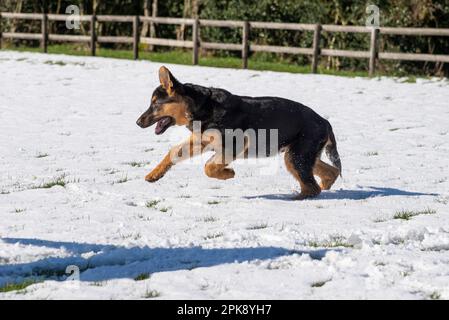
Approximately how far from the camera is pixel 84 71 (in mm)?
19297

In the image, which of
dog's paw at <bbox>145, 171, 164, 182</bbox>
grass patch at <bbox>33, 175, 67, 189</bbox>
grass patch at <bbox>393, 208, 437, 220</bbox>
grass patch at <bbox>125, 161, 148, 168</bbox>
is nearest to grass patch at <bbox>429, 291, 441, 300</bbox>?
grass patch at <bbox>393, 208, 437, 220</bbox>

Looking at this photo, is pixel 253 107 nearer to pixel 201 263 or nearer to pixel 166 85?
pixel 166 85

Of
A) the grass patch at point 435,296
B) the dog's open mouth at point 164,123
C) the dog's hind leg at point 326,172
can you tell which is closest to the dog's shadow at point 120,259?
the grass patch at point 435,296

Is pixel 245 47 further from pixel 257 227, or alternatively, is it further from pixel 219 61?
pixel 257 227

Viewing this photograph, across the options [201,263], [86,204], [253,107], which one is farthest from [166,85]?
[201,263]

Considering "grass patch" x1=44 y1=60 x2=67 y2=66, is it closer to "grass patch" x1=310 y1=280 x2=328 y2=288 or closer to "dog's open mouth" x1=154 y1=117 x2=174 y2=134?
"dog's open mouth" x1=154 y1=117 x2=174 y2=134

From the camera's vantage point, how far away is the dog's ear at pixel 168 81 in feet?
24.1

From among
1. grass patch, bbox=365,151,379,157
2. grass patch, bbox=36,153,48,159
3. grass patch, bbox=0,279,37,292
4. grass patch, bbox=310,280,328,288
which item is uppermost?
grass patch, bbox=310,280,328,288

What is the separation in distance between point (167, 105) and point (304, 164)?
1344mm

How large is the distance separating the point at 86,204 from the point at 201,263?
2118 millimetres

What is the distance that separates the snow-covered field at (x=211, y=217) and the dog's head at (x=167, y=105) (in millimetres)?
668

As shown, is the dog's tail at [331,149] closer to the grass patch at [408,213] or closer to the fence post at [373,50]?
the grass patch at [408,213]

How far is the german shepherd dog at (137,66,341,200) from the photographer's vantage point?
7.34m

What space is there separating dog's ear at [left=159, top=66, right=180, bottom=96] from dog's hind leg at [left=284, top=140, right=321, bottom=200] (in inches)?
46.4
